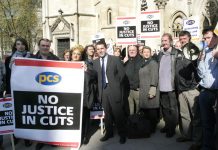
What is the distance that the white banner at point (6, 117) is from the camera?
6.74m

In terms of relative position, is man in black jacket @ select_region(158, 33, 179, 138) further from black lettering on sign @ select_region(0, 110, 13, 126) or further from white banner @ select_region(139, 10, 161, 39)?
black lettering on sign @ select_region(0, 110, 13, 126)

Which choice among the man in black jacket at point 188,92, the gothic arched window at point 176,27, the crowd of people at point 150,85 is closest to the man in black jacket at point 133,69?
the crowd of people at point 150,85

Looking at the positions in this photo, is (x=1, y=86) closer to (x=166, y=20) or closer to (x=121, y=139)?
(x=121, y=139)

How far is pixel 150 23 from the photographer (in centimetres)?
1019

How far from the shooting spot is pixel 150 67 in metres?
7.48

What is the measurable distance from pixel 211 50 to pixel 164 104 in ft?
6.88

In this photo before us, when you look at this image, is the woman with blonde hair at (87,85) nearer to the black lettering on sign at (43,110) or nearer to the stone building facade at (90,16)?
the black lettering on sign at (43,110)

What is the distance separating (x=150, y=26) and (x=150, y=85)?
321 centimetres

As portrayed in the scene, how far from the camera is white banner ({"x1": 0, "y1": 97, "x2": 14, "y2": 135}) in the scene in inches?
265

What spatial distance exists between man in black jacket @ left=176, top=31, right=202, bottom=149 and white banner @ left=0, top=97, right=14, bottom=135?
11.4ft

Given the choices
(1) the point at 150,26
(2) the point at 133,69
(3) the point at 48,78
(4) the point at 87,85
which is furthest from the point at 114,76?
(1) the point at 150,26

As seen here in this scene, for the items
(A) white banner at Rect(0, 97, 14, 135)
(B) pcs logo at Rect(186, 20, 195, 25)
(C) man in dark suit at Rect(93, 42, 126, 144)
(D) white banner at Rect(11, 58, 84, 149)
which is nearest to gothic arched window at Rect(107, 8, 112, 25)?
(B) pcs logo at Rect(186, 20, 195, 25)

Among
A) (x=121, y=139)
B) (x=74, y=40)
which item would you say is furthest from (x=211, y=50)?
(x=74, y=40)

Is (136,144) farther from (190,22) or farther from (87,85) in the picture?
(190,22)
